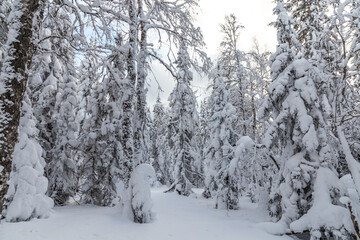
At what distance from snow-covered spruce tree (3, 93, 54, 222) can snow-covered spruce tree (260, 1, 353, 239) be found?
28.7ft

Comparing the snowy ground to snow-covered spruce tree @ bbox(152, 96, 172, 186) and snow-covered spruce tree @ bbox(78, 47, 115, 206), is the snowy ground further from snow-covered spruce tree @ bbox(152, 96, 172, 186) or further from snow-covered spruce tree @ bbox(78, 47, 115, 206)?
snow-covered spruce tree @ bbox(152, 96, 172, 186)

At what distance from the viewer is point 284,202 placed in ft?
26.4

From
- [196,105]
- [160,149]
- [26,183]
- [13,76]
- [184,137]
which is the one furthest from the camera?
[160,149]

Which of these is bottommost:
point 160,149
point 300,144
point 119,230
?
point 119,230

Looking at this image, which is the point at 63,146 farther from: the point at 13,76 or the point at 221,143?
the point at 13,76

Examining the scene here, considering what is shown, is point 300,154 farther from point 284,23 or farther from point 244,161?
point 284,23

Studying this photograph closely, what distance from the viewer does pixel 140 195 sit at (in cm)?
849

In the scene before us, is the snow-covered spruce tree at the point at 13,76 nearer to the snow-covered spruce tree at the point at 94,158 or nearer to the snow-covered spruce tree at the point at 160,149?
the snow-covered spruce tree at the point at 94,158

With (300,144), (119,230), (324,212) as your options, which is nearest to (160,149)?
(119,230)

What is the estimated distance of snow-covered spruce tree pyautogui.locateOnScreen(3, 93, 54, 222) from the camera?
8453 mm

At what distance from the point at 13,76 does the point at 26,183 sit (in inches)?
278

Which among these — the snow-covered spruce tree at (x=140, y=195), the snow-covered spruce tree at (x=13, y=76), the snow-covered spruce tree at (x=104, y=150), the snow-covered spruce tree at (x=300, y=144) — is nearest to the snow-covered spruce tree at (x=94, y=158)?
the snow-covered spruce tree at (x=104, y=150)

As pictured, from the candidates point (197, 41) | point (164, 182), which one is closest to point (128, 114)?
point (197, 41)

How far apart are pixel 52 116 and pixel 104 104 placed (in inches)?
128
